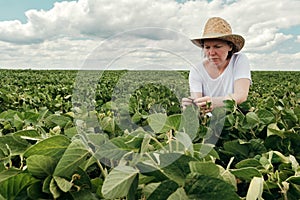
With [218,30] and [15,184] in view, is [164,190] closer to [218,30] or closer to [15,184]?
[15,184]

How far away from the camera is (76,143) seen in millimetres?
799

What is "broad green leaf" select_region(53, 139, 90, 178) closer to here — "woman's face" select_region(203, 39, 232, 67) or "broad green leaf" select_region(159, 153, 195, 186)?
"broad green leaf" select_region(159, 153, 195, 186)

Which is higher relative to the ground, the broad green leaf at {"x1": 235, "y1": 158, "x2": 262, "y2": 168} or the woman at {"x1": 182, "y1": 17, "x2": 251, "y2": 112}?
the woman at {"x1": 182, "y1": 17, "x2": 251, "y2": 112}

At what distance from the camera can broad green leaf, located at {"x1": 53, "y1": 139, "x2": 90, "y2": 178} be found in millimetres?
774

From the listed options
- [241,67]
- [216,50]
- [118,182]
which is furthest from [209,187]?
[241,67]

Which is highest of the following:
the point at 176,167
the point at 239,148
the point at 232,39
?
the point at 232,39

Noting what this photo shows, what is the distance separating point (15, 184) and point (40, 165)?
63 millimetres

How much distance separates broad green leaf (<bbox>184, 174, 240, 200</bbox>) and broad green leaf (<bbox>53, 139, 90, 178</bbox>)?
0.80ft

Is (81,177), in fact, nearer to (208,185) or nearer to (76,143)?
(76,143)

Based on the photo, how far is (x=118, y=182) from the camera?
2.23 feet

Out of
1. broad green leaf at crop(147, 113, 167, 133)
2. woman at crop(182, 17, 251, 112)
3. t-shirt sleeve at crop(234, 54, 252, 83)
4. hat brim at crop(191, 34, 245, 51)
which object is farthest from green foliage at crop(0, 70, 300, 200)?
t-shirt sleeve at crop(234, 54, 252, 83)

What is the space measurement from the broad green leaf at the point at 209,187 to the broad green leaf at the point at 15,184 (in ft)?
1.09

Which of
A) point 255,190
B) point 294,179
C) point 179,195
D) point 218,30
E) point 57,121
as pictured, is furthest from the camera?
point 218,30

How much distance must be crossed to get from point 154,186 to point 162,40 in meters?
0.67
